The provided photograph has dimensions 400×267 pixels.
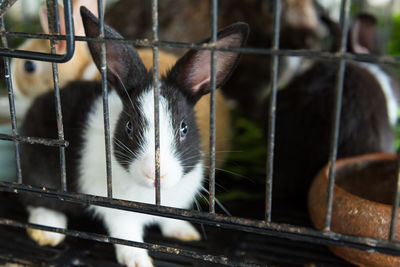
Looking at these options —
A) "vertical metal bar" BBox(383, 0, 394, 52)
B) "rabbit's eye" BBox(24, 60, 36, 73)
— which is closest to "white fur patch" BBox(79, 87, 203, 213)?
"rabbit's eye" BBox(24, 60, 36, 73)

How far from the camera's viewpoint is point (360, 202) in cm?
130

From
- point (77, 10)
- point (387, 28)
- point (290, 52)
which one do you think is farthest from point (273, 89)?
point (387, 28)

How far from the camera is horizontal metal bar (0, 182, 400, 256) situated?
956mm

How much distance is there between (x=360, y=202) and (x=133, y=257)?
679 mm

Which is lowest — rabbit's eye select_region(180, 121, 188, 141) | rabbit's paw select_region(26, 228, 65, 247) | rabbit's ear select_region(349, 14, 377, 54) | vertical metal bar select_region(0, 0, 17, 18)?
rabbit's paw select_region(26, 228, 65, 247)

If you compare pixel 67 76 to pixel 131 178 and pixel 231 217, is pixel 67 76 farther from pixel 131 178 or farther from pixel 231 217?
pixel 231 217

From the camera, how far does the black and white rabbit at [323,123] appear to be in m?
1.79

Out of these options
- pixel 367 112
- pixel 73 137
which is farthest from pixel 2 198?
pixel 367 112

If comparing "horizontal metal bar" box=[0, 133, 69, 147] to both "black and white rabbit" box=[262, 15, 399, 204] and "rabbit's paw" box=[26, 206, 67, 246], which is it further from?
"black and white rabbit" box=[262, 15, 399, 204]

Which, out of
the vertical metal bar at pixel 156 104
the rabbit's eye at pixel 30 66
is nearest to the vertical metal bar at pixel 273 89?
the vertical metal bar at pixel 156 104

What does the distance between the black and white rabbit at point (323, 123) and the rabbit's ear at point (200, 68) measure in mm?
661

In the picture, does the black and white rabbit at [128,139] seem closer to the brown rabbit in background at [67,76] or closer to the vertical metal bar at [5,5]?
the vertical metal bar at [5,5]

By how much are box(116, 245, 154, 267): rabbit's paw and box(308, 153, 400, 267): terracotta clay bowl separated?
56cm

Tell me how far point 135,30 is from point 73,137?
1.36m
